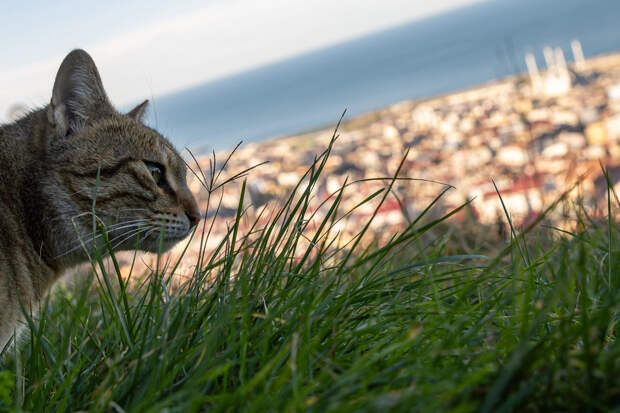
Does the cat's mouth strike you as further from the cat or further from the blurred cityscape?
the blurred cityscape

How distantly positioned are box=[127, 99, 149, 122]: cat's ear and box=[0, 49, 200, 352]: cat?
0.99 ft

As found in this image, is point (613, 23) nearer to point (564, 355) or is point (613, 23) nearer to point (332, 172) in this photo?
point (332, 172)

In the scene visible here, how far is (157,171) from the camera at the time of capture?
8.24ft

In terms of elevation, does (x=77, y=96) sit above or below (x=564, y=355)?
above

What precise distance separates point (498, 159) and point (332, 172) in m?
4.79

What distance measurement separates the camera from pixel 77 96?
2.47m

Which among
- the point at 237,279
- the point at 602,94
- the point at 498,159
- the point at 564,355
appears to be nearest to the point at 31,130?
the point at 237,279

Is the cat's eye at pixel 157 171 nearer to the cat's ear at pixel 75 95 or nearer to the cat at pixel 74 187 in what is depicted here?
the cat at pixel 74 187

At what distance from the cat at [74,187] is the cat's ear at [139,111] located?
0.30m

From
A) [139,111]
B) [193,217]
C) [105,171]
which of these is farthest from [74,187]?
[139,111]

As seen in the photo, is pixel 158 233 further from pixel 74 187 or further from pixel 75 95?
pixel 75 95

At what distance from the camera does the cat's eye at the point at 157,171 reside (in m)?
2.49

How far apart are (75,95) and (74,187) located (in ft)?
1.40

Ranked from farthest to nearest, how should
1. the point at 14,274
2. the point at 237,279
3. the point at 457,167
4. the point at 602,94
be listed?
the point at 602,94 → the point at 457,167 → the point at 14,274 → the point at 237,279
